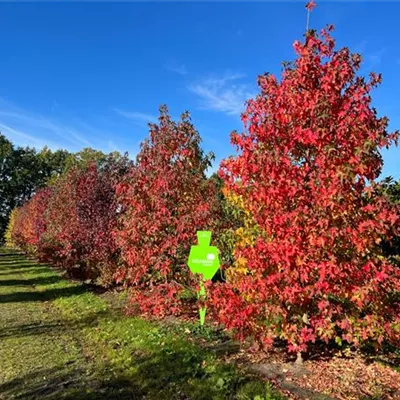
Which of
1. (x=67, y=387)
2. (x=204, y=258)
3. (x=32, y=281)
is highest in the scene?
(x=204, y=258)

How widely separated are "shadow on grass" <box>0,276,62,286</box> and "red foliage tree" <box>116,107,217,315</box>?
9995 millimetres

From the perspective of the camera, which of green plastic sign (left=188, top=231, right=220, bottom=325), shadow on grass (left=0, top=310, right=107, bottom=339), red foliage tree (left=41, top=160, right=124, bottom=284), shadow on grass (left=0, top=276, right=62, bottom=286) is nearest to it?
green plastic sign (left=188, top=231, right=220, bottom=325)

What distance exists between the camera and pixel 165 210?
9.56m

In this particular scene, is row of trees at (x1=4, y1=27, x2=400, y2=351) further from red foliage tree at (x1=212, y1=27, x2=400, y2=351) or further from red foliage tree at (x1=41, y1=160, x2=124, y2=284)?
red foliage tree at (x1=41, y1=160, x2=124, y2=284)

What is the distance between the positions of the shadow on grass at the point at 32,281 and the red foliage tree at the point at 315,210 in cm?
1448

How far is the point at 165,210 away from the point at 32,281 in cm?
1265

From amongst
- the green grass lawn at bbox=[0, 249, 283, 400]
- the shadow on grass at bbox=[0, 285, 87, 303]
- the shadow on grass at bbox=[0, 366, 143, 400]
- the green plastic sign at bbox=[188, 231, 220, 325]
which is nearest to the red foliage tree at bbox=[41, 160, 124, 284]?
the shadow on grass at bbox=[0, 285, 87, 303]

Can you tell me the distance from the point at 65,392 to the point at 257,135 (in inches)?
169

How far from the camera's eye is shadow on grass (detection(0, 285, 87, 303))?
14438 millimetres

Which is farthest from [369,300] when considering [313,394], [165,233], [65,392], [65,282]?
[65,282]

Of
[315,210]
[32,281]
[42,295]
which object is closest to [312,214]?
[315,210]

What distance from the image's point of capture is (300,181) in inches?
231

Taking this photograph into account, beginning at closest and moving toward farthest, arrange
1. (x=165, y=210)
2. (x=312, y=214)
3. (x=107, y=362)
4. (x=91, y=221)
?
(x=312, y=214) < (x=107, y=362) < (x=165, y=210) < (x=91, y=221)

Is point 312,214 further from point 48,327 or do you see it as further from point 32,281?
point 32,281
